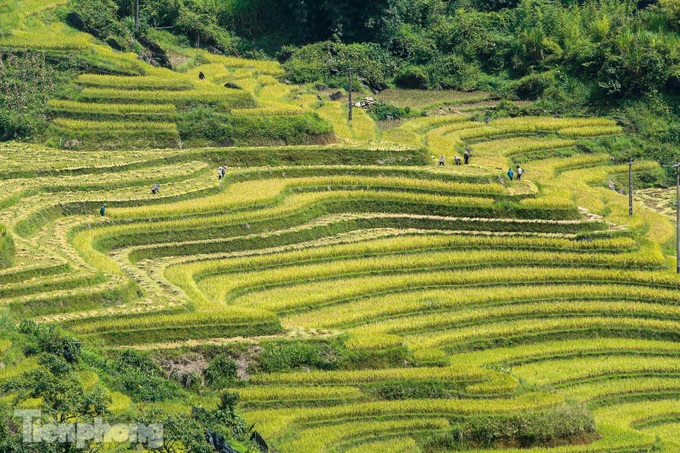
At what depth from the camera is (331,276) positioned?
41.0 meters

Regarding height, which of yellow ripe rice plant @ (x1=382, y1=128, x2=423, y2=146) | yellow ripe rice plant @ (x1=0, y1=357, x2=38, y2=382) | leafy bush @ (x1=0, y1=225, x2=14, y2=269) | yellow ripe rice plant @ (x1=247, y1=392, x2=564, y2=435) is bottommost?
yellow ripe rice plant @ (x1=247, y1=392, x2=564, y2=435)

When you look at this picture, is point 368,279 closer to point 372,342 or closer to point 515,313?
point 515,313

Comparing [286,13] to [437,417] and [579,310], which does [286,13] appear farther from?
[437,417]

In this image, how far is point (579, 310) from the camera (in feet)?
131

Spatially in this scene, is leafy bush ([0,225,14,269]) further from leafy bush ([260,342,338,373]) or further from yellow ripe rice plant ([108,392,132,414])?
yellow ripe rice plant ([108,392,132,414])

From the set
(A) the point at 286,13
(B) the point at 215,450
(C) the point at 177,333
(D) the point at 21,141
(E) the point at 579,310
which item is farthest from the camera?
(A) the point at 286,13

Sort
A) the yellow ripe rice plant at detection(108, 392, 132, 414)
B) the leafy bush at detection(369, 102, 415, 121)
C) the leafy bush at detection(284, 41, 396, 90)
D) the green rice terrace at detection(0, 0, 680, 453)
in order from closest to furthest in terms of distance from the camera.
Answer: the yellow ripe rice plant at detection(108, 392, 132, 414), the green rice terrace at detection(0, 0, 680, 453), the leafy bush at detection(369, 102, 415, 121), the leafy bush at detection(284, 41, 396, 90)

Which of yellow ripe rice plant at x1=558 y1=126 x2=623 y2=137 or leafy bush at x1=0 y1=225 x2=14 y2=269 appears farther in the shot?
yellow ripe rice plant at x1=558 y1=126 x2=623 y2=137

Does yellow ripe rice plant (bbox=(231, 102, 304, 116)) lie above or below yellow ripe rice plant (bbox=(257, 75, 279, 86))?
below

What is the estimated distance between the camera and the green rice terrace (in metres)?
31.5

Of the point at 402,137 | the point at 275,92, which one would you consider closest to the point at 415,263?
the point at 402,137

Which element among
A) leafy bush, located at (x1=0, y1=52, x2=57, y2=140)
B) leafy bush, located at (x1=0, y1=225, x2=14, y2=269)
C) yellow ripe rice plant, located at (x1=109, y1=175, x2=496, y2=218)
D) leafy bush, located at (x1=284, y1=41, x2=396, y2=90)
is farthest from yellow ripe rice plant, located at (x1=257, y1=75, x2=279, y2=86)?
leafy bush, located at (x1=0, y1=225, x2=14, y2=269)

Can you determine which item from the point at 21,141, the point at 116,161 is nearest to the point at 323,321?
the point at 116,161

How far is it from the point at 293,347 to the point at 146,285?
544 cm
